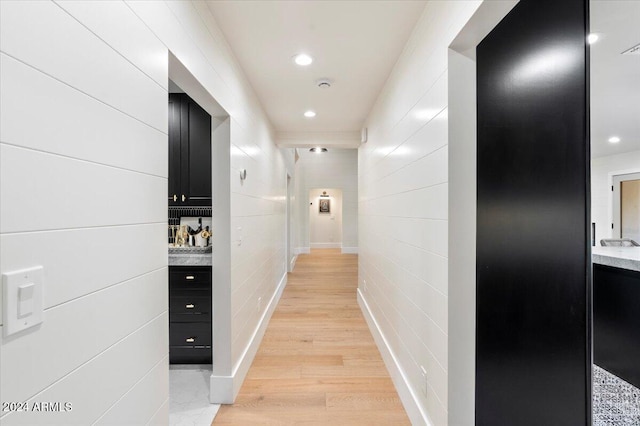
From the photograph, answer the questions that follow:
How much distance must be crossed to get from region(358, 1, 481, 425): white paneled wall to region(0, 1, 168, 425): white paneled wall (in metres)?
1.27

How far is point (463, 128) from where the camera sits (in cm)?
138

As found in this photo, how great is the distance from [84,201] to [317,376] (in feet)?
7.51

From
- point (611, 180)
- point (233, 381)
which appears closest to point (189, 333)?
point (233, 381)

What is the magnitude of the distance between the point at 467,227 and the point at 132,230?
138 cm

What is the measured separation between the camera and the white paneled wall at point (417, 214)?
1443 mm

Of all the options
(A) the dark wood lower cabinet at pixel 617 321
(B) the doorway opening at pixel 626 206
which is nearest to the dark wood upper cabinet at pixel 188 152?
(A) the dark wood lower cabinet at pixel 617 321

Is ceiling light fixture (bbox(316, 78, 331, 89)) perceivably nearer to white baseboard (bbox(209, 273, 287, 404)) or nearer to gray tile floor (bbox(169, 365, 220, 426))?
white baseboard (bbox(209, 273, 287, 404))

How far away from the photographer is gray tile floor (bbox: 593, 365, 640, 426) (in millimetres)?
1668

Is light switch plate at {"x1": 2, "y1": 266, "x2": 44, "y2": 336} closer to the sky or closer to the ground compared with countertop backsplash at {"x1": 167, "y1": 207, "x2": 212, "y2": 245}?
closer to the ground

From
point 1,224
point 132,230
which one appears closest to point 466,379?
point 132,230

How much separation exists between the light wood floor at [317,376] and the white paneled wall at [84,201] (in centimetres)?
116

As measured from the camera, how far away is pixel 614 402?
180 cm

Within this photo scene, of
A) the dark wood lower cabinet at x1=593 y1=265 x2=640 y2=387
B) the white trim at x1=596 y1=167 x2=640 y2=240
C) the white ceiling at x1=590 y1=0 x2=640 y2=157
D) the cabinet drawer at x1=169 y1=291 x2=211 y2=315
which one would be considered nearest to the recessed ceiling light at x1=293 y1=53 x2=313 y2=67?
the white ceiling at x1=590 y1=0 x2=640 y2=157

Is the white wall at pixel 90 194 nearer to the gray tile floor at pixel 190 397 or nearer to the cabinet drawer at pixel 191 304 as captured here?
the gray tile floor at pixel 190 397
